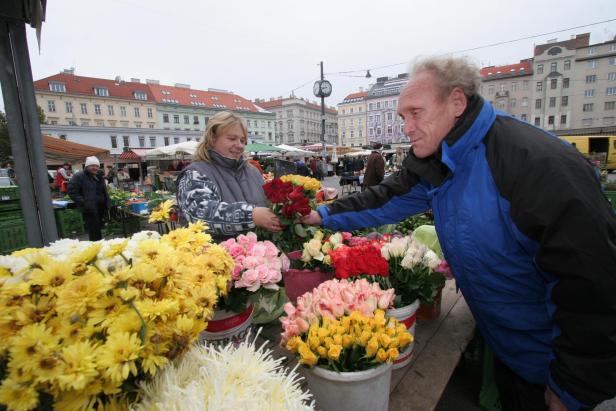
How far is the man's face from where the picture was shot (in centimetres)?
130

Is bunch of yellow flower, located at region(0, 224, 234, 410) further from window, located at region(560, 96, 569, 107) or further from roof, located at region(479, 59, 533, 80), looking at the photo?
window, located at region(560, 96, 569, 107)

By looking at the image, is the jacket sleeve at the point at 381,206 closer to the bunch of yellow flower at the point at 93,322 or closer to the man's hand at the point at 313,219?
the man's hand at the point at 313,219

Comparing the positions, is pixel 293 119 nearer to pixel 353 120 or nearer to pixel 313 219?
pixel 353 120

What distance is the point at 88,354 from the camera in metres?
0.55

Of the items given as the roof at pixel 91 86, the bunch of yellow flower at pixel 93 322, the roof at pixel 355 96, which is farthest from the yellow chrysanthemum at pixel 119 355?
the roof at pixel 355 96

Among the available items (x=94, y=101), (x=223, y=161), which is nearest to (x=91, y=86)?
(x=94, y=101)

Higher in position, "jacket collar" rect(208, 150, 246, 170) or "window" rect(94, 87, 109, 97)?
"window" rect(94, 87, 109, 97)

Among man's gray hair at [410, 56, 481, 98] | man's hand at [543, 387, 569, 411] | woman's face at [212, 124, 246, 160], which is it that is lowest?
man's hand at [543, 387, 569, 411]

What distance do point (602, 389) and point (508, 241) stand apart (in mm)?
489

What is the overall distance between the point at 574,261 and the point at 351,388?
0.75 metres

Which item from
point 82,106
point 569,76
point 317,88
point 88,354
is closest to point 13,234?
point 88,354

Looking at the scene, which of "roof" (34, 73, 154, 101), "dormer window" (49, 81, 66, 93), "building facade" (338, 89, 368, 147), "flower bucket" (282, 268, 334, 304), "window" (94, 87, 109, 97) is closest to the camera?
"flower bucket" (282, 268, 334, 304)

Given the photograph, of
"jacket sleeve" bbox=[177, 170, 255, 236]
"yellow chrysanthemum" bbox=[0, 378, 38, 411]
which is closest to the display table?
"jacket sleeve" bbox=[177, 170, 255, 236]

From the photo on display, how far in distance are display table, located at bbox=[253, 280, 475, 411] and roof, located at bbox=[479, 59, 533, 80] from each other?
5786cm
